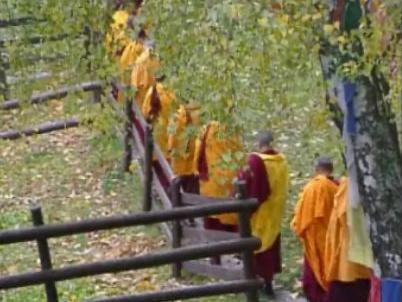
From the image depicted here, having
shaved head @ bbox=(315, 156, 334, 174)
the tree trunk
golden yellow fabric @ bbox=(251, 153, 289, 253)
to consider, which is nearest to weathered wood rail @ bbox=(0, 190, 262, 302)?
shaved head @ bbox=(315, 156, 334, 174)

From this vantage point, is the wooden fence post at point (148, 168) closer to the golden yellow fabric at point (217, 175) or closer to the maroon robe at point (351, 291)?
the golden yellow fabric at point (217, 175)

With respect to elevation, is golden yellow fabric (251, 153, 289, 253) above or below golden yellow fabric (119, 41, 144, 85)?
below

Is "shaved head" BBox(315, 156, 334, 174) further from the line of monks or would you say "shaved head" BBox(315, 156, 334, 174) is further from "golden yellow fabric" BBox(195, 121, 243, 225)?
"golden yellow fabric" BBox(195, 121, 243, 225)

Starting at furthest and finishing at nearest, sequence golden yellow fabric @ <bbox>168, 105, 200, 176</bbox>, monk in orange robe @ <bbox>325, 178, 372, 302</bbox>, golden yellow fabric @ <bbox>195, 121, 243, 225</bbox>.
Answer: golden yellow fabric @ <bbox>168, 105, 200, 176</bbox> < golden yellow fabric @ <bbox>195, 121, 243, 225</bbox> < monk in orange robe @ <bbox>325, 178, 372, 302</bbox>

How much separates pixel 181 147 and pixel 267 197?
181cm

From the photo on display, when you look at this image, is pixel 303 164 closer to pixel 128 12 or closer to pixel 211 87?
pixel 128 12

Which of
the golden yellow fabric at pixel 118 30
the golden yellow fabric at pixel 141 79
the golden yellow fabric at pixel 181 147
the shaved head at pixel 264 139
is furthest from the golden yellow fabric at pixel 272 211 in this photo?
the golden yellow fabric at pixel 118 30

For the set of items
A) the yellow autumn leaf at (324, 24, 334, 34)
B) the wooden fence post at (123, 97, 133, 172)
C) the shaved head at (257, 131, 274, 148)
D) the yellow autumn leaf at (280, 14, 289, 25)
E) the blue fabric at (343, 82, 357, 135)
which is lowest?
the wooden fence post at (123, 97, 133, 172)

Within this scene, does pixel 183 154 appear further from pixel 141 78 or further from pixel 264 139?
pixel 264 139

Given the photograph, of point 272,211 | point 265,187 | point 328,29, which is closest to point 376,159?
point 328,29

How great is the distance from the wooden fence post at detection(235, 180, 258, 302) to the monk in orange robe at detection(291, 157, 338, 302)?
946 millimetres

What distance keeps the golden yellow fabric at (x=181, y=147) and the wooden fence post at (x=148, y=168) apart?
0.22 meters

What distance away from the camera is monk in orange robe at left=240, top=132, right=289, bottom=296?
11492 millimetres

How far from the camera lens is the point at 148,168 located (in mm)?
13984
